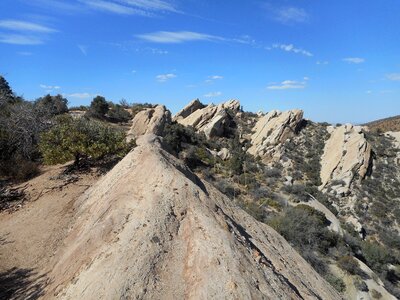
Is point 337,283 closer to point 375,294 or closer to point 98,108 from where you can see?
point 375,294

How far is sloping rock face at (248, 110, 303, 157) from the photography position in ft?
137

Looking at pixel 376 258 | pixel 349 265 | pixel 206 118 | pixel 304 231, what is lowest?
pixel 376 258

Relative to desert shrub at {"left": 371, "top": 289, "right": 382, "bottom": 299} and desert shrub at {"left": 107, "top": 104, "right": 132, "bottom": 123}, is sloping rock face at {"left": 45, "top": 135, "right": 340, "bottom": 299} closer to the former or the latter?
desert shrub at {"left": 371, "top": 289, "right": 382, "bottom": 299}

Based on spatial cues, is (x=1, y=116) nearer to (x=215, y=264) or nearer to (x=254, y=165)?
(x=215, y=264)

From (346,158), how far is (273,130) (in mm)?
10917

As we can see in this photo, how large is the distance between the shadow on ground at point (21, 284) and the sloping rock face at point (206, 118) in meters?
36.8

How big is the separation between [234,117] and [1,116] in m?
38.2

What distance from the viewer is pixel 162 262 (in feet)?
21.0

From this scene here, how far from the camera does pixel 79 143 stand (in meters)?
13.3

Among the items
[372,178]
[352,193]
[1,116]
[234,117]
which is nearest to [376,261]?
[352,193]

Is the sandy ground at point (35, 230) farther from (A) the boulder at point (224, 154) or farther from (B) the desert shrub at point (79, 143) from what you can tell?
(A) the boulder at point (224, 154)

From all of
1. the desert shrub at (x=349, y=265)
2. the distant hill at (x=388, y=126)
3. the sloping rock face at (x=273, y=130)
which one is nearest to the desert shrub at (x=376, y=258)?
the desert shrub at (x=349, y=265)

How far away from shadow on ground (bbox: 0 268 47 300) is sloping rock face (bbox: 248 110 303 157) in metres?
35.3

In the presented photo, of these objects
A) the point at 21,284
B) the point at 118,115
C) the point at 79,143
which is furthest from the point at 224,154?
the point at 21,284
